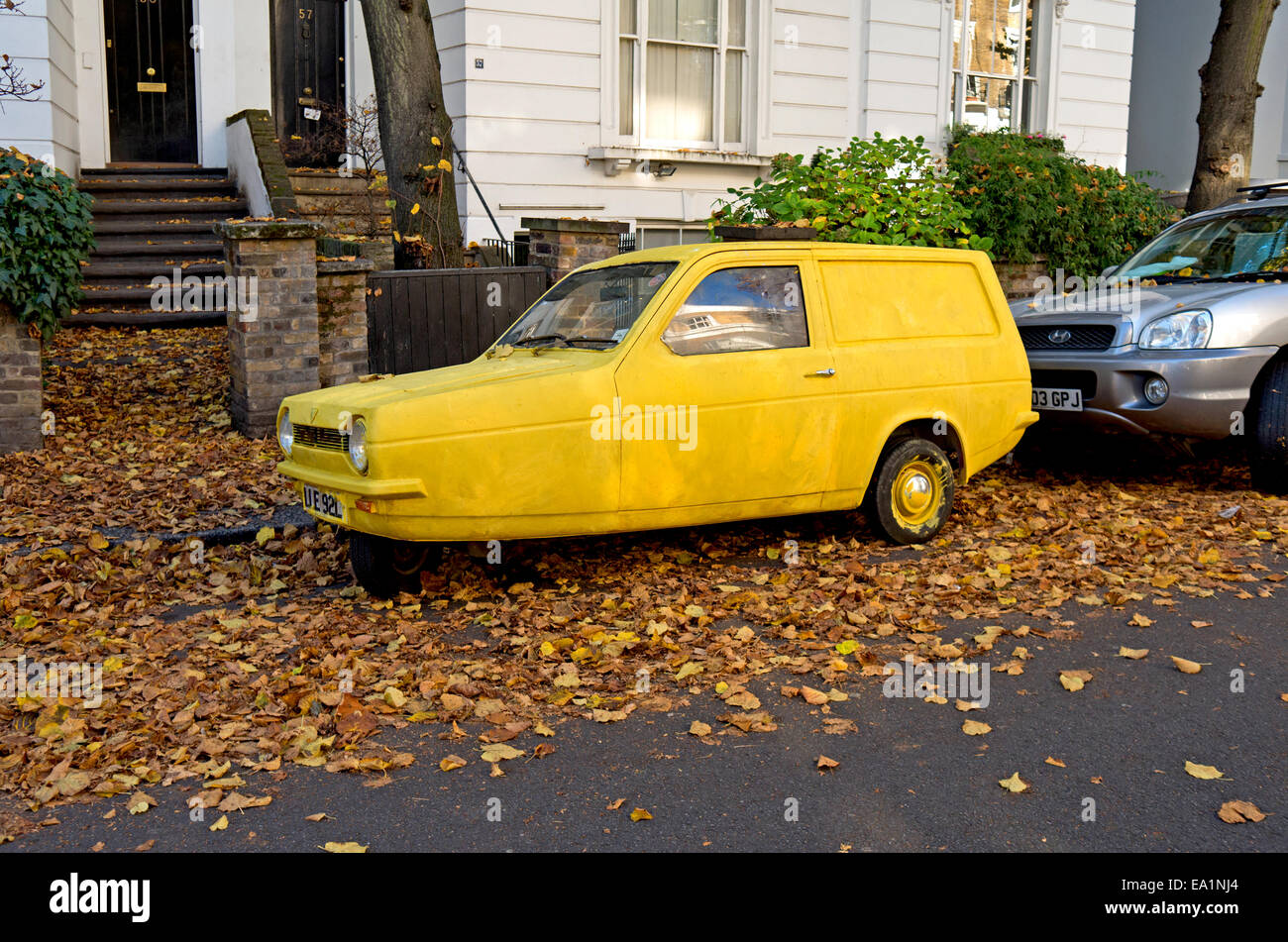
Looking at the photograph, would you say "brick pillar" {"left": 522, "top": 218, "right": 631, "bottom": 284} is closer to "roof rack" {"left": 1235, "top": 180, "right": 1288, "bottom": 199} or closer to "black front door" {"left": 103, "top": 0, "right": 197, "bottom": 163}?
"roof rack" {"left": 1235, "top": 180, "right": 1288, "bottom": 199}

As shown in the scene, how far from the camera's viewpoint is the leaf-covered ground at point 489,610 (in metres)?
4.63

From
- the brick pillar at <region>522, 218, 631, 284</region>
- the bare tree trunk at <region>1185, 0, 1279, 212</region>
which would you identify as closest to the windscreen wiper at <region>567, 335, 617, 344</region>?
the brick pillar at <region>522, 218, 631, 284</region>

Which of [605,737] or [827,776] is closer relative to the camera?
[827,776]

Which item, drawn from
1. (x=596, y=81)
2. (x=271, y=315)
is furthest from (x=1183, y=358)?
(x=596, y=81)

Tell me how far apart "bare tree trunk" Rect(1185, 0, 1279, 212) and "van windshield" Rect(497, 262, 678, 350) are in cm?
957

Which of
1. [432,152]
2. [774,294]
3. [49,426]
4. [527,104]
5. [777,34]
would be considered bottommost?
[49,426]

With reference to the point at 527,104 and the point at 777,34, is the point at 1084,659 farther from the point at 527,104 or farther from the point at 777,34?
the point at 777,34

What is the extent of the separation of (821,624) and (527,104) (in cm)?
977

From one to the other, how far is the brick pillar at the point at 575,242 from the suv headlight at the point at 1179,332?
15.4 ft

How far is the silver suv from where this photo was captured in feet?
26.1

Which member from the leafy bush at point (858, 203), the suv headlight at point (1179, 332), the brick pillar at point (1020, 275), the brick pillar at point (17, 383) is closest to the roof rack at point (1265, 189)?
the suv headlight at point (1179, 332)

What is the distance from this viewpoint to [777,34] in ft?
50.4

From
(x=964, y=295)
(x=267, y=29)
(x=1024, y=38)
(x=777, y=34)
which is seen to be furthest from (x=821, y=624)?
(x=1024, y=38)

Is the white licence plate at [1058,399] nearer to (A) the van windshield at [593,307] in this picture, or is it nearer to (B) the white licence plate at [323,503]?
(A) the van windshield at [593,307]
